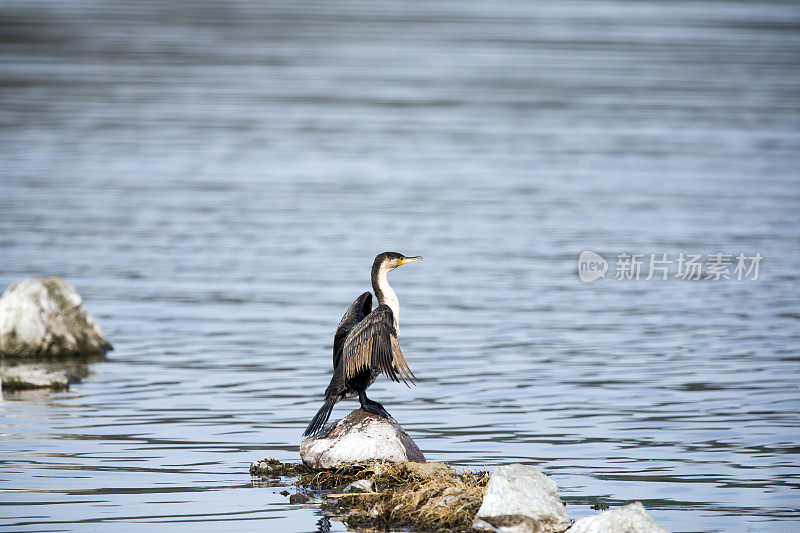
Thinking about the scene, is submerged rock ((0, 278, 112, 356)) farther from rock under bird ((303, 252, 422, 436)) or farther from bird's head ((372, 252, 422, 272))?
bird's head ((372, 252, 422, 272))

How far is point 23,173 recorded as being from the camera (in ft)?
87.1

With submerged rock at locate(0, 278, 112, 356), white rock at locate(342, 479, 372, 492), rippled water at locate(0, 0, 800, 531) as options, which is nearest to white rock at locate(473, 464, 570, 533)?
rippled water at locate(0, 0, 800, 531)

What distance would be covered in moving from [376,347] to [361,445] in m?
0.76

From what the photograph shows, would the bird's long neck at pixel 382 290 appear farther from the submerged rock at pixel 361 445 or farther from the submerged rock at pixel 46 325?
the submerged rock at pixel 46 325

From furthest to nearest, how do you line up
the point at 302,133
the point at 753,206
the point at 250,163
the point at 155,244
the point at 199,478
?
the point at 302,133
the point at 250,163
the point at 753,206
the point at 155,244
the point at 199,478

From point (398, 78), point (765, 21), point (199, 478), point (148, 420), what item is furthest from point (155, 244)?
point (765, 21)

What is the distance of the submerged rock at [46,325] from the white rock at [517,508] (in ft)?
24.1

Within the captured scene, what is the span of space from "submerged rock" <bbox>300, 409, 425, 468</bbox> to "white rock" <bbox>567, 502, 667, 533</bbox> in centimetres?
210

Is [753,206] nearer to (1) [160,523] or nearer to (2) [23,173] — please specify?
(2) [23,173]

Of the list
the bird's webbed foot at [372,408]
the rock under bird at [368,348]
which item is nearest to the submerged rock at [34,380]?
the rock under bird at [368,348]

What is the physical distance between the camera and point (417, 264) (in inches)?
787

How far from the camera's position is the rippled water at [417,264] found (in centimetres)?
1027

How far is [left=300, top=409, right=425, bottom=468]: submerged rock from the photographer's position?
380 inches

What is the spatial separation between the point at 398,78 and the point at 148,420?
103 ft
